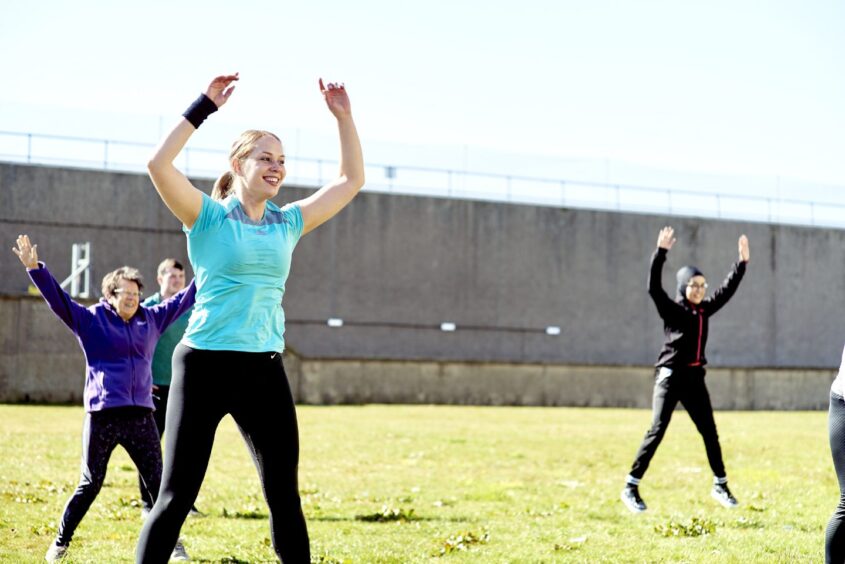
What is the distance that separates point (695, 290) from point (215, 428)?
6114mm

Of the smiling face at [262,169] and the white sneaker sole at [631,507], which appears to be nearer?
the smiling face at [262,169]

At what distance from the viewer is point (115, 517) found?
8.06 m

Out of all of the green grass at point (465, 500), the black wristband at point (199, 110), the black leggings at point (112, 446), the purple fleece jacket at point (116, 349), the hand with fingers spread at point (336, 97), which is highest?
the hand with fingers spread at point (336, 97)

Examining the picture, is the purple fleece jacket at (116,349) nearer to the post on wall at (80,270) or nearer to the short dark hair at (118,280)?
the short dark hair at (118,280)

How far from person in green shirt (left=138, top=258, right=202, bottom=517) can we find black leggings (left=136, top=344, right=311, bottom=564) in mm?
3652

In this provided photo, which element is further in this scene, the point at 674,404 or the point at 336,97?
the point at 674,404

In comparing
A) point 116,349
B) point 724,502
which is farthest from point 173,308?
point 724,502

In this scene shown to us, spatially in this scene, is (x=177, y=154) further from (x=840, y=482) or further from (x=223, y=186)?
(x=840, y=482)

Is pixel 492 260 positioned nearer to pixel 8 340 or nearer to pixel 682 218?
pixel 682 218

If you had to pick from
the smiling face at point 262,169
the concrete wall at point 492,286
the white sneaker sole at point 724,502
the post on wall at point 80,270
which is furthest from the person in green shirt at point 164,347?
the post on wall at point 80,270

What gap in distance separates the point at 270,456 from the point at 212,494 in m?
5.74

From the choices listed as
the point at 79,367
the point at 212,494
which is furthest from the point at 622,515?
the point at 79,367

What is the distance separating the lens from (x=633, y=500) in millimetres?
8953

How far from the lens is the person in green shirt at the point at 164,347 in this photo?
26.6 ft
